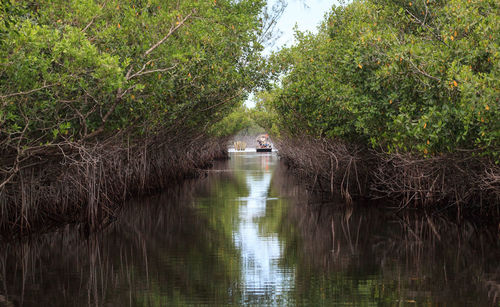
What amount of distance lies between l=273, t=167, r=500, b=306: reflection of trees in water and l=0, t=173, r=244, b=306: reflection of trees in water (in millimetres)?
1207

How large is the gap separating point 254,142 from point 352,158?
3987 inches

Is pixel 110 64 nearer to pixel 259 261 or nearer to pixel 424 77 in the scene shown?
pixel 259 261

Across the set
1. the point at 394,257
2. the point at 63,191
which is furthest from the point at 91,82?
the point at 394,257

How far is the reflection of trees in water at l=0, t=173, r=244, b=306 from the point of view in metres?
6.64

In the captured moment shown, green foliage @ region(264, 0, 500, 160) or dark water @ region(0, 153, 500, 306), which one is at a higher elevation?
green foliage @ region(264, 0, 500, 160)

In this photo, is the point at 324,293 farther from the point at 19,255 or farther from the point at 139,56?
the point at 139,56

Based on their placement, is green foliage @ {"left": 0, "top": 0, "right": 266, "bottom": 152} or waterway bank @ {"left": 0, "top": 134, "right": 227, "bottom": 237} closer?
green foliage @ {"left": 0, "top": 0, "right": 266, "bottom": 152}

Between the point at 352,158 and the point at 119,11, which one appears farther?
the point at 352,158

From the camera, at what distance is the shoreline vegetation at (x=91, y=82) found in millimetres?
8391

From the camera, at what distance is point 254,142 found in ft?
384

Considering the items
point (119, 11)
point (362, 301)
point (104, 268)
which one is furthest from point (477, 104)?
point (119, 11)

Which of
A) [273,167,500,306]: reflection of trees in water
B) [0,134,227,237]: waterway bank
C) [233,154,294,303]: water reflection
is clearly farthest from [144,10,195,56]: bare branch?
[273,167,500,306]: reflection of trees in water

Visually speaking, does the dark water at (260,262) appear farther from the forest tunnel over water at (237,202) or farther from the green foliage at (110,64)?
the green foliage at (110,64)

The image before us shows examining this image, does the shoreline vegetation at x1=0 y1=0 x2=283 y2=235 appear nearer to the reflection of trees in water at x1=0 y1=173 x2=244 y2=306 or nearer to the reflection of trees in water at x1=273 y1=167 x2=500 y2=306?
the reflection of trees in water at x1=0 y1=173 x2=244 y2=306
